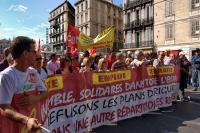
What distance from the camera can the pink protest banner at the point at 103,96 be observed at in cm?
611

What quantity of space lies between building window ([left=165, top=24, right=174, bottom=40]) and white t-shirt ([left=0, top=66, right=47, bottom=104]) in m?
38.1

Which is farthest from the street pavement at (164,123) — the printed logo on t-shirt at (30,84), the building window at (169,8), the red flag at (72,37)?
the building window at (169,8)

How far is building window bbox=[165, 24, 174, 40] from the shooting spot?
131 ft

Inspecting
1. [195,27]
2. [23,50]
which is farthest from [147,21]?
[23,50]

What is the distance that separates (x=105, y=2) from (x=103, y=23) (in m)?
4.90

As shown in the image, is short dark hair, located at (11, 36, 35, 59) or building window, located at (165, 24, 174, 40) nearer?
short dark hair, located at (11, 36, 35, 59)

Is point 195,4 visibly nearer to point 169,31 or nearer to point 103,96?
point 169,31

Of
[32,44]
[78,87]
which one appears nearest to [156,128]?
[78,87]

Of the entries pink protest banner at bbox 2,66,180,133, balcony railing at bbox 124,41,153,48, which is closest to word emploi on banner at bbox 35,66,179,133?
pink protest banner at bbox 2,66,180,133

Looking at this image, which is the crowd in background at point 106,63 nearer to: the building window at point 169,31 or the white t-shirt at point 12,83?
the white t-shirt at point 12,83

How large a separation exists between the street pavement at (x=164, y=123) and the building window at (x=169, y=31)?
31.2m

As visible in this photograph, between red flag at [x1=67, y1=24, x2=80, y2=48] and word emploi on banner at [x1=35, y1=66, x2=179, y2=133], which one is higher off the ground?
red flag at [x1=67, y1=24, x2=80, y2=48]

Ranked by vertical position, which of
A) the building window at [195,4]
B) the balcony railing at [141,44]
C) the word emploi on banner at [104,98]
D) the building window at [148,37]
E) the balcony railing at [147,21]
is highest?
the building window at [195,4]

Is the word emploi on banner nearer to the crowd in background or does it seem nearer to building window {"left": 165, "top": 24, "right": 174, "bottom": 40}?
the crowd in background
